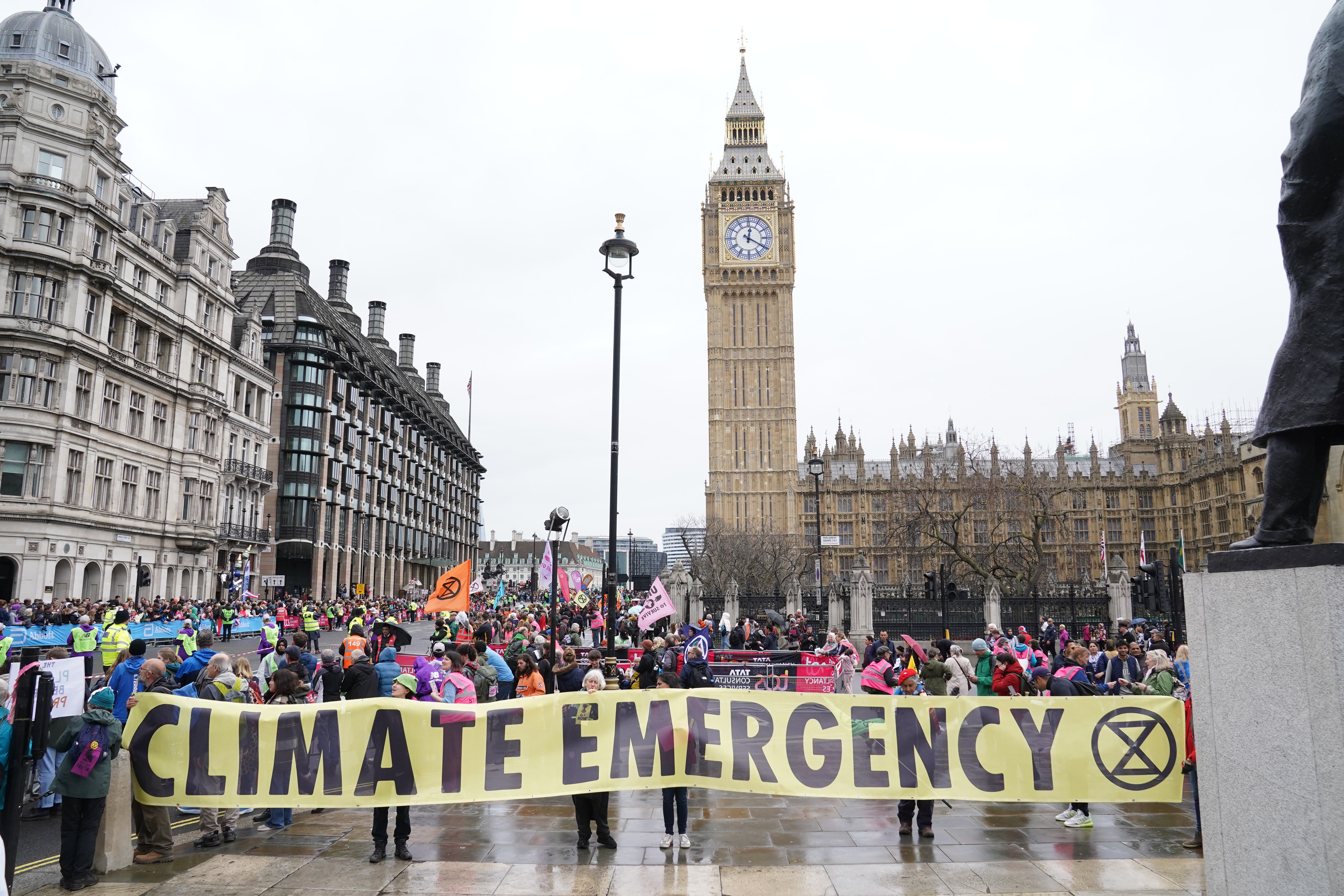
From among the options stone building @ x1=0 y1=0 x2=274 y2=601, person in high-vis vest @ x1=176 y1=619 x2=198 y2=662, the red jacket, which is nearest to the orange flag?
person in high-vis vest @ x1=176 y1=619 x2=198 y2=662

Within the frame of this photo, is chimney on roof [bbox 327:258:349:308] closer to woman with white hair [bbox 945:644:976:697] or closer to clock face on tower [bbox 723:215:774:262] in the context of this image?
clock face on tower [bbox 723:215:774:262]

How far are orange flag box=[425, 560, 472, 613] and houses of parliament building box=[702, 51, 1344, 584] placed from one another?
53921 mm

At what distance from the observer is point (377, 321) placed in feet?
336

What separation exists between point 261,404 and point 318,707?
54.7 metres

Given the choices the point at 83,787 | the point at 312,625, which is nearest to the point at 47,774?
the point at 83,787

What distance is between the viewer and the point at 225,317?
5103 cm

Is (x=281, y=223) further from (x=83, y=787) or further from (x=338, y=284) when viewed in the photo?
(x=83, y=787)

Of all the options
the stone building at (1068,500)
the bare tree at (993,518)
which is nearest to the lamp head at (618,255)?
the bare tree at (993,518)

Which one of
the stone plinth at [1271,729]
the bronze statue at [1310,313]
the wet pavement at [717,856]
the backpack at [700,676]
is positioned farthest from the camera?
the backpack at [700,676]

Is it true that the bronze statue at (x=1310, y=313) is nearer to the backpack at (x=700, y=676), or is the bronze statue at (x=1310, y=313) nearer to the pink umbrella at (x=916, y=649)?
the backpack at (x=700, y=676)

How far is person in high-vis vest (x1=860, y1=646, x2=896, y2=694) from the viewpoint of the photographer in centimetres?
1028

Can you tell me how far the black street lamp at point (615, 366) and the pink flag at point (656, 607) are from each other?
5.32m

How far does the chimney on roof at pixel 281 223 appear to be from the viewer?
71.1m

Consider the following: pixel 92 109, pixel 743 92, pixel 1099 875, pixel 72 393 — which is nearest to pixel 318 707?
pixel 1099 875
